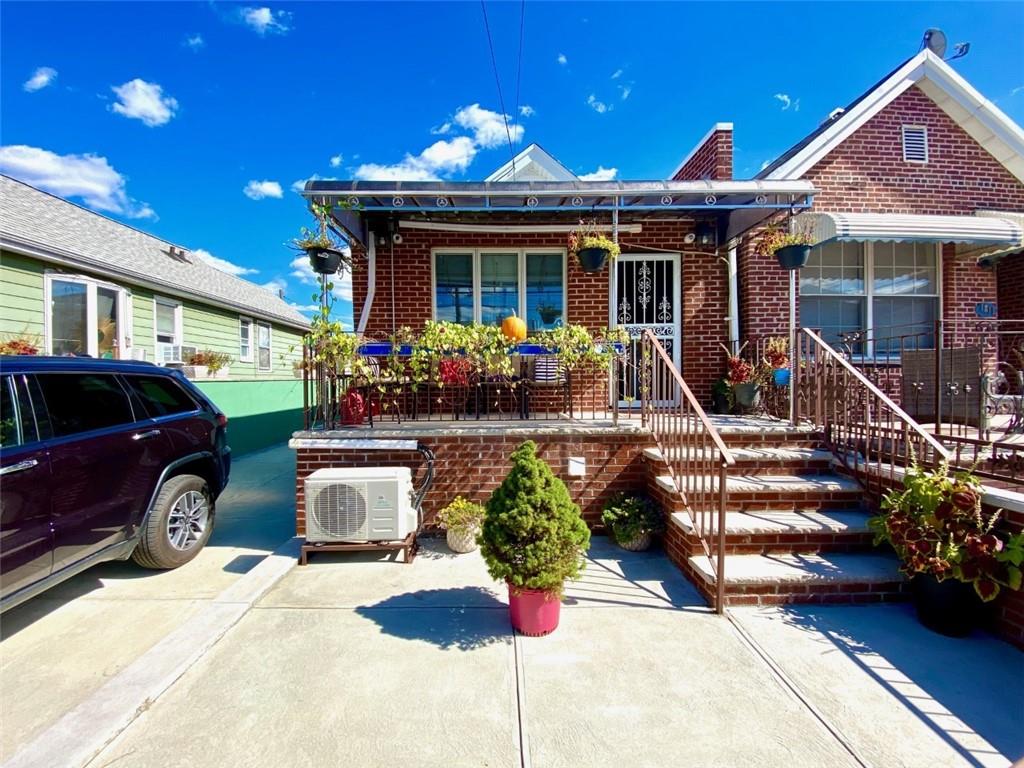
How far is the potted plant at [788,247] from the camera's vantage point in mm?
5363

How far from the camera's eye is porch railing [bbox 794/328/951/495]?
3.60m

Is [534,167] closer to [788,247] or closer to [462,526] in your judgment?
[788,247]

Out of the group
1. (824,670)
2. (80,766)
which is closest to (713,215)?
(824,670)

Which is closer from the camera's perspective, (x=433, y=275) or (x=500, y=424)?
(x=500, y=424)

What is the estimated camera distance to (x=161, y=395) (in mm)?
4109

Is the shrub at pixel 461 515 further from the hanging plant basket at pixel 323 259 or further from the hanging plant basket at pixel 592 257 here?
the hanging plant basket at pixel 592 257

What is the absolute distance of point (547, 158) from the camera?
900 centimetres

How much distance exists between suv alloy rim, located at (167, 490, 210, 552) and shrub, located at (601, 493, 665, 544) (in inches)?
144

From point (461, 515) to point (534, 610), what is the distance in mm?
1439

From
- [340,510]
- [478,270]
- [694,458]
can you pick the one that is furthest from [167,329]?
[694,458]

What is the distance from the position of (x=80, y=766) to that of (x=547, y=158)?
9.60m

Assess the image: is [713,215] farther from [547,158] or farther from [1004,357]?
[1004,357]

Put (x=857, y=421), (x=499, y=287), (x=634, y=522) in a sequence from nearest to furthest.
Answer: (x=634, y=522) < (x=857, y=421) < (x=499, y=287)

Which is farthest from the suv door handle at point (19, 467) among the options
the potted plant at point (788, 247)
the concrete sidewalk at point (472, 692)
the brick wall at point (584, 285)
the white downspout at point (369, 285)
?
the potted plant at point (788, 247)
